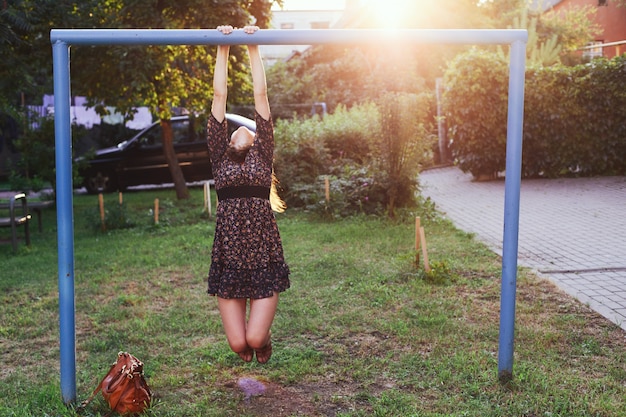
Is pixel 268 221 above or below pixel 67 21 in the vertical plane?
below

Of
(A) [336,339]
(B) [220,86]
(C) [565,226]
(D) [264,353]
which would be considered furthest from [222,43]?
(C) [565,226]

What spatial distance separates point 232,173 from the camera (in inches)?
169

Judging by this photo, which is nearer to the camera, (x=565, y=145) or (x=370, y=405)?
(x=370, y=405)

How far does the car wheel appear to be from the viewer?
17047 mm

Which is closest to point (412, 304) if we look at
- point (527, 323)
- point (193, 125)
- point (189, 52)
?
point (527, 323)

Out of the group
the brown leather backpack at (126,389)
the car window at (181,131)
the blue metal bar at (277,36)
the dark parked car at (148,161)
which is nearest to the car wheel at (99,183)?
the dark parked car at (148,161)

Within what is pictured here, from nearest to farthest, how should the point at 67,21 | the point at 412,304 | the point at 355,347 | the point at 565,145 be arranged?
the point at 355,347, the point at 412,304, the point at 67,21, the point at 565,145

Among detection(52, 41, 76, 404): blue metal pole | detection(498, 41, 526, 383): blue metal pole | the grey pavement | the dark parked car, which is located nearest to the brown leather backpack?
detection(52, 41, 76, 404): blue metal pole

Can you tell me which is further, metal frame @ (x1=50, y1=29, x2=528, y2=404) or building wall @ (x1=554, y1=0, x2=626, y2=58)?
building wall @ (x1=554, y1=0, x2=626, y2=58)

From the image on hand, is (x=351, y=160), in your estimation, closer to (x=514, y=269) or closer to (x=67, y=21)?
(x=67, y=21)

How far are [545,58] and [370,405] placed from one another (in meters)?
16.2

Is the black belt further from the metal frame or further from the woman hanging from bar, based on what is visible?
the metal frame

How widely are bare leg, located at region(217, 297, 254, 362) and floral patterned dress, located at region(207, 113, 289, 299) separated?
8 cm

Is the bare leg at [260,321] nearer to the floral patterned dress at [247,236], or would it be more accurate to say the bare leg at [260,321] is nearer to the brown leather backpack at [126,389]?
the floral patterned dress at [247,236]
